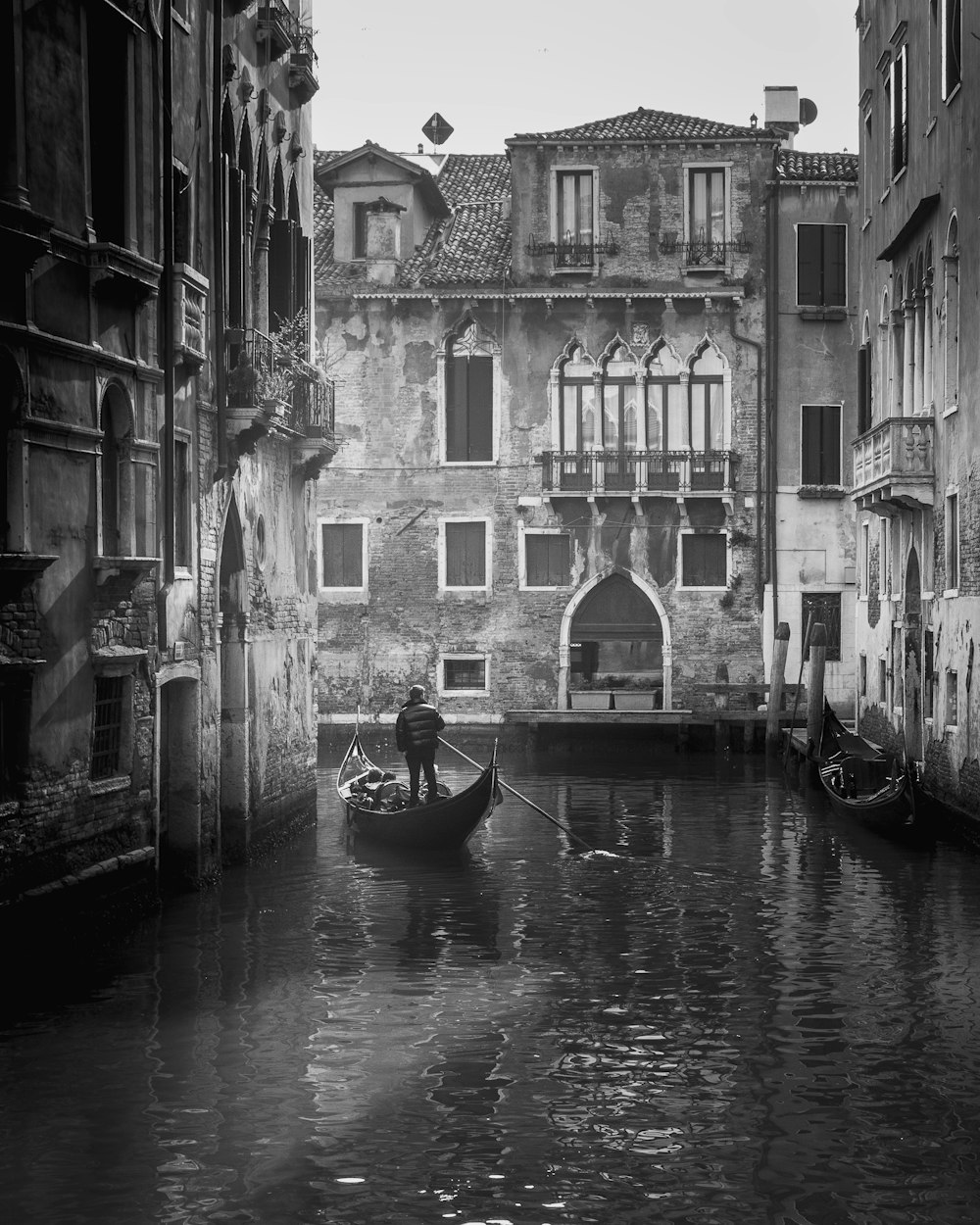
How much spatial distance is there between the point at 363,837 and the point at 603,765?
316 inches

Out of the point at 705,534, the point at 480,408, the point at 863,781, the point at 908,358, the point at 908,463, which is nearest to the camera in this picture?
the point at 908,463

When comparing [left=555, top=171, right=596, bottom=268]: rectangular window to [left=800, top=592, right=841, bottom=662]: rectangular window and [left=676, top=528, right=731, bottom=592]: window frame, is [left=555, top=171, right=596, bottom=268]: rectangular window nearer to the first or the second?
[left=676, top=528, right=731, bottom=592]: window frame

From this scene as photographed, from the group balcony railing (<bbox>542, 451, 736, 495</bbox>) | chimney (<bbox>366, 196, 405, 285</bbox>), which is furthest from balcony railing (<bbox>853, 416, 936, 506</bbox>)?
chimney (<bbox>366, 196, 405, 285</bbox>)

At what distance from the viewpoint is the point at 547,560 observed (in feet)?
83.7

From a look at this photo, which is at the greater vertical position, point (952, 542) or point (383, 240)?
point (383, 240)

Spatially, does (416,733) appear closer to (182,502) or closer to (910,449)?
(182,502)

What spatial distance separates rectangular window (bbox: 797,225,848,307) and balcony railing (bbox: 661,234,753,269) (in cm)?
79

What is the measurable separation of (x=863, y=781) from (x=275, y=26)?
8987 millimetres

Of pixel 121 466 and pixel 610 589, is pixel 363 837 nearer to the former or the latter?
pixel 121 466

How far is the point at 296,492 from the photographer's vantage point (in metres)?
15.7

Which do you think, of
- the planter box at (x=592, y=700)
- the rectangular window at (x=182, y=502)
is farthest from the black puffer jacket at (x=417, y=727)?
the planter box at (x=592, y=700)

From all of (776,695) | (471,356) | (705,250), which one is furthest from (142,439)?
(705,250)

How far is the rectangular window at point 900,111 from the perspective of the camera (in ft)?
59.9

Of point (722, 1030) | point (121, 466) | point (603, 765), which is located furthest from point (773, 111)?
point (722, 1030)
